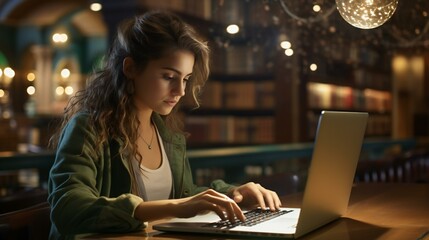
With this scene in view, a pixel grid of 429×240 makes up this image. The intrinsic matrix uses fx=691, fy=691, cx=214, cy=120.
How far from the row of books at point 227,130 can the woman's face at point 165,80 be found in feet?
16.2

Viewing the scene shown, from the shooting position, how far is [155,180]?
73.4 inches

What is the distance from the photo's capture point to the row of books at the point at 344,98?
6.87 m

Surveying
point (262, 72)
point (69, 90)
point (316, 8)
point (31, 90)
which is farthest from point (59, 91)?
point (316, 8)

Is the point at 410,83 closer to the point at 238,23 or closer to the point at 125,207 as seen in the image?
the point at 238,23

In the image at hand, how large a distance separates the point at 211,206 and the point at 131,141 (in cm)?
49

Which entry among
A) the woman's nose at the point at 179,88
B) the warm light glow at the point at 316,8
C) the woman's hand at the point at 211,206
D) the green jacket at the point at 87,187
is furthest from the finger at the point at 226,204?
the warm light glow at the point at 316,8

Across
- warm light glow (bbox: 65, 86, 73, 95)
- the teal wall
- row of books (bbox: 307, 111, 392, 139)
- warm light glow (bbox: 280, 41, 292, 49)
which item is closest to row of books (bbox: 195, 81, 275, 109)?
row of books (bbox: 307, 111, 392, 139)

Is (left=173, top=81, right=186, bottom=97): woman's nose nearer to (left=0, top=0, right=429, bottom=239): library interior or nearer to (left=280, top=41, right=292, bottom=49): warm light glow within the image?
(left=0, top=0, right=429, bottom=239): library interior

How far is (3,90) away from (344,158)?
10.8m

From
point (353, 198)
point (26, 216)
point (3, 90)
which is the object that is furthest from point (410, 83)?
point (26, 216)

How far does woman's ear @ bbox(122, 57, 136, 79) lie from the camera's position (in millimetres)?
1800

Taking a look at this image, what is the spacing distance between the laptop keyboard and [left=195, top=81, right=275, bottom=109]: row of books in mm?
4960

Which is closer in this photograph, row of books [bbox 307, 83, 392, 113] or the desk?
the desk

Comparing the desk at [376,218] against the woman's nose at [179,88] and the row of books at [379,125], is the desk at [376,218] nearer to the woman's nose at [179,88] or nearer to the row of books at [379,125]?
the woman's nose at [179,88]
